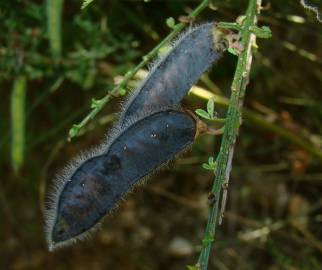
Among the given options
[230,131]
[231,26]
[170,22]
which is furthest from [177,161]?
[230,131]

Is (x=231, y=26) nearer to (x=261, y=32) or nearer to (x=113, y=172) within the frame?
(x=261, y=32)

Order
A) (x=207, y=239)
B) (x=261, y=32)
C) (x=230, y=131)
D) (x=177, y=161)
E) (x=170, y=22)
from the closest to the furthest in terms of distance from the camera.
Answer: (x=207, y=239) < (x=230, y=131) < (x=261, y=32) < (x=170, y=22) < (x=177, y=161)

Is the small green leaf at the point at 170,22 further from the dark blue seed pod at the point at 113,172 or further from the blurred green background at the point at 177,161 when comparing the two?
the blurred green background at the point at 177,161

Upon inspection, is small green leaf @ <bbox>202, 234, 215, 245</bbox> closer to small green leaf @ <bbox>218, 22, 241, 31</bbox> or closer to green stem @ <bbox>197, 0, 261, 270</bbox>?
green stem @ <bbox>197, 0, 261, 270</bbox>

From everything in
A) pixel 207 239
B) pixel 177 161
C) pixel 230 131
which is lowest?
pixel 177 161

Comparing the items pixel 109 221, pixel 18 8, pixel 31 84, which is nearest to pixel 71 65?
pixel 18 8

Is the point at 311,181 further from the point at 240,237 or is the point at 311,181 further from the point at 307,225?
the point at 240,237

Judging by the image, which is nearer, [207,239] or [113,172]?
[207,239]

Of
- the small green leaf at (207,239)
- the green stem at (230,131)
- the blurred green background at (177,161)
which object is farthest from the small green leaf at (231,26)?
the blurred green background at (177,161)
